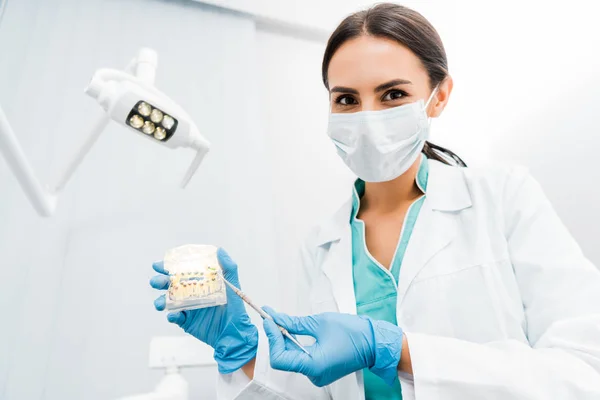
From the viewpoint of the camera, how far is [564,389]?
69 cm

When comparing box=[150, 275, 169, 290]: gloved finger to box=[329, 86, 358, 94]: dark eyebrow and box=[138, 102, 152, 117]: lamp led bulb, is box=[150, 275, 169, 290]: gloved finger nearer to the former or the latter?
box=[138, 102, 152, 117]: lamp led bulb

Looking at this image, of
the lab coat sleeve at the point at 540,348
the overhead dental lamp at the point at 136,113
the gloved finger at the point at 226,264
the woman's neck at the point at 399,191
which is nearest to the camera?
the lab coat sleeve at the point at 540,348

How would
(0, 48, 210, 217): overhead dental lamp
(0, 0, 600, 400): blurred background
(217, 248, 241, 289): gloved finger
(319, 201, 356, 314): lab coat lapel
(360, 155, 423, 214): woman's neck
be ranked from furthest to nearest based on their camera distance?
(0, 0, 600, 400): blurred background
(360, 155, 423, 214): woman's neck
(319, 201, 356, 314): lab coat lapel
(0, 48, 210, 217): overhead dental lamp
(217, 248, 241, 289): gloved finger

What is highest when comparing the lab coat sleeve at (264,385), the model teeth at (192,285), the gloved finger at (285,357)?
the model teeth at (192,285)

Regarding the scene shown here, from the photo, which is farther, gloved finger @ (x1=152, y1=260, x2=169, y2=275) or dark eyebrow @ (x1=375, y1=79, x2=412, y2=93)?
dark eyebrow @ (x1=375, y1=79, x2=412, y2=93)

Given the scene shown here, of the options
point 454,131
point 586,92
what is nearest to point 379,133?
point 586,92

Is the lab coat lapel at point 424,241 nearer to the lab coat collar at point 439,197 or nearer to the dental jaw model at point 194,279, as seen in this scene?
the lab coat collar at point 439,197

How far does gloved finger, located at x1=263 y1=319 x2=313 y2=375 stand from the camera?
748 millimetres

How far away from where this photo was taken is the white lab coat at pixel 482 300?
73cm

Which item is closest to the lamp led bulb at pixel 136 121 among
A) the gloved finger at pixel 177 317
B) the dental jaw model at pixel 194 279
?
the dental jaw model at pixel 194 279

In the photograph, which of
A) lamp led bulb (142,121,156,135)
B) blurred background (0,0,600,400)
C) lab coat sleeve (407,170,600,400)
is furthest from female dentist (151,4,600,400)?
blurred background (0,0,600,400)

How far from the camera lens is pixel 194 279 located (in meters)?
0.76

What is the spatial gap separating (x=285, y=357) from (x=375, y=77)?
68 cm

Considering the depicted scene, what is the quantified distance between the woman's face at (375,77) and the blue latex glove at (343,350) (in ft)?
1.74
